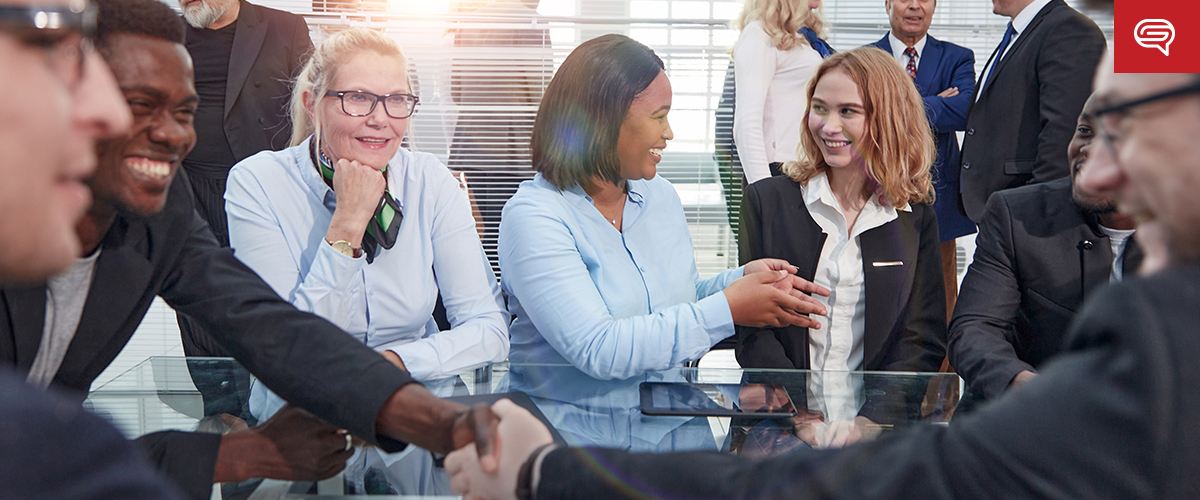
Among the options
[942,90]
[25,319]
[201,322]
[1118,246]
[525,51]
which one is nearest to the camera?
[25,319]

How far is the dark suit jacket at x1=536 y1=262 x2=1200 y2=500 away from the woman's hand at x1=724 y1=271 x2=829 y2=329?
1.05 m

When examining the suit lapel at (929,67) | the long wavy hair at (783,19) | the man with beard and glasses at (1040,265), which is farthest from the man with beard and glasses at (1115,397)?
the suit lapel at (929,67)

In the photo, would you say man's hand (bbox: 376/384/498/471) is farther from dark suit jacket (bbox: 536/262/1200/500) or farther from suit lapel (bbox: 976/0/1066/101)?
suit lapel (bbox: 976/0/1066/101)

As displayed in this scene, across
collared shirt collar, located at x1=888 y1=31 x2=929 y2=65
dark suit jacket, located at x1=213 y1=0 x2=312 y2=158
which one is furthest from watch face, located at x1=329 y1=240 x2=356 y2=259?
collared shirt collar, located at x1=888 y1=31 x2=929 y2=65

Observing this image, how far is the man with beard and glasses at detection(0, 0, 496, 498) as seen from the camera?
3.80ft

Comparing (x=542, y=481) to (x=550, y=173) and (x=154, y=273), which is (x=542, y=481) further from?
(x=550, y=173)

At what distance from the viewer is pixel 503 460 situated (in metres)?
1.02

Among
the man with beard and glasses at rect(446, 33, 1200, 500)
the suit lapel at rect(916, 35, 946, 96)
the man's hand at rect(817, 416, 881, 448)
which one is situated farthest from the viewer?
Answer: the suit lapel at rect(916, 35, 946, 96)

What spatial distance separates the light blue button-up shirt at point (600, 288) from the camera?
1771mm

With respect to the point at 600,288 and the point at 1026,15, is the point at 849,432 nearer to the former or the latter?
the point at 600,288

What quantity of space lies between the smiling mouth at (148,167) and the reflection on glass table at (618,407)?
38cm

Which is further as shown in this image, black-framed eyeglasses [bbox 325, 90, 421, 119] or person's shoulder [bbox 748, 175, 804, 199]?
person's shoulder [bbox 748, 175, 804, 199]

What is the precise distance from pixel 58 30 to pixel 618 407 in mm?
1134

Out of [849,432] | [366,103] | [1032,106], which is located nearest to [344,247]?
[366,103]
